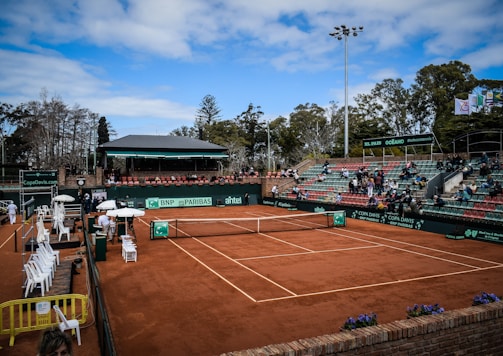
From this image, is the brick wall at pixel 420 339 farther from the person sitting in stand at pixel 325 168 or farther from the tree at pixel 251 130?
the tree at pixel 251 130

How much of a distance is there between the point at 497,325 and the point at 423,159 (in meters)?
30.2

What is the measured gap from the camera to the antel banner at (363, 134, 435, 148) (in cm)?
3191

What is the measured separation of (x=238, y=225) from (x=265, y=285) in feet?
48.0

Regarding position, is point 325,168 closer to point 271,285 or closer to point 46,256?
point 271,285

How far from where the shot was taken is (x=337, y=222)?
86.5 feet

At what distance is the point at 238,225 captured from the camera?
90.8 feet

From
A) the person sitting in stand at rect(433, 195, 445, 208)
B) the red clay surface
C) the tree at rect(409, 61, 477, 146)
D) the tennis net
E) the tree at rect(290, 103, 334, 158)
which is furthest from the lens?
the tree at rect(290, 103, 334, 158)

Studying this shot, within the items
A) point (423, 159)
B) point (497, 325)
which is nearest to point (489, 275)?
point (497, 325)

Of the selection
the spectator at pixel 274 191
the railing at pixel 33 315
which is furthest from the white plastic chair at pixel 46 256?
the spectator at pixel 274 191

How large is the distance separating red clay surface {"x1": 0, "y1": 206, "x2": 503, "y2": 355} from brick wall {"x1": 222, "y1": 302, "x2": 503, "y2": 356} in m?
3.05

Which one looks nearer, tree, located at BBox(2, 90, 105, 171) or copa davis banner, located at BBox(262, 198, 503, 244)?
copa davis banner, located at BBox(262, 198, 503, 244)

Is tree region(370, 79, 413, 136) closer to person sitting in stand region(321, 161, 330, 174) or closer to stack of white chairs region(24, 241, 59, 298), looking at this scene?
Result: person sitting in stand region(321, 161, 330, 174)

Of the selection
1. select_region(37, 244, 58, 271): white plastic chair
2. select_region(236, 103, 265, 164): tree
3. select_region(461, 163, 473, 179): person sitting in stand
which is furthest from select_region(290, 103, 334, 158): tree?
select_region(37, 244, 58, 271): white plastic chair

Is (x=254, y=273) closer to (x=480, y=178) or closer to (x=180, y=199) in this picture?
(x=480, y=178)
